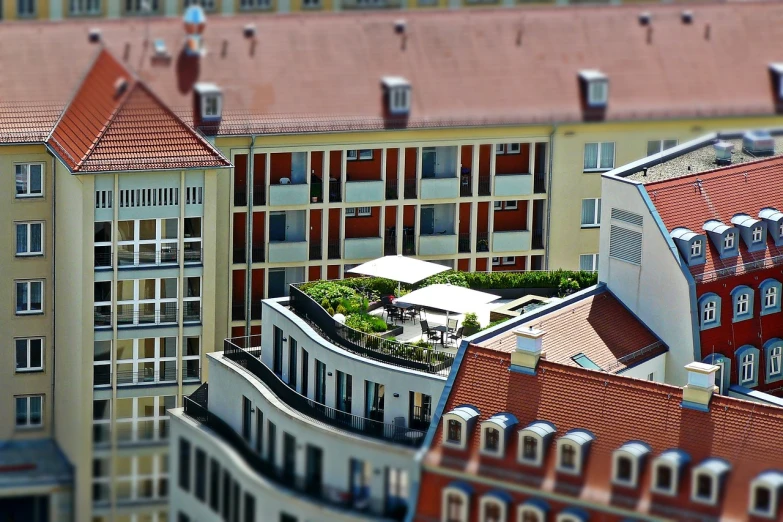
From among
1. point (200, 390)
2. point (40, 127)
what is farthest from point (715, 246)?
point (40, 127)

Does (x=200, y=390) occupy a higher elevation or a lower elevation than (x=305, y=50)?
lower

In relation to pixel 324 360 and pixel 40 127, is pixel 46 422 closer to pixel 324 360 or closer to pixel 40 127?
pixel 40 127

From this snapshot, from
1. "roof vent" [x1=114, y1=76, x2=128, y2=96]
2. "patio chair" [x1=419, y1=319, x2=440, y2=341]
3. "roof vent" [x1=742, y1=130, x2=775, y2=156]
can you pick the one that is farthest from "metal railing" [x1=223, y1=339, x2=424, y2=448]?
"roof vent" [x1=742, y1=130, x2=775, y2=156]

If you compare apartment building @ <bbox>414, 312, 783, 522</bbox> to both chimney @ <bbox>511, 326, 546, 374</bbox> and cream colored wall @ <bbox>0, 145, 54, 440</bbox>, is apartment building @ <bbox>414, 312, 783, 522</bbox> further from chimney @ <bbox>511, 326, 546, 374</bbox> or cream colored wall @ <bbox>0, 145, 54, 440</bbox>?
cream colored wall @ <bbox>0, 145, 54, 440</bbox>

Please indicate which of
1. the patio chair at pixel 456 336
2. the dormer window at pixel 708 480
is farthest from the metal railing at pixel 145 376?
the dormer window at pixel 708 480

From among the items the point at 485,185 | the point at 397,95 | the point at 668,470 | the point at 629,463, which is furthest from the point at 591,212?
the point at 668,470

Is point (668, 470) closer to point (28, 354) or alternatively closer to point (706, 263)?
point (706, 263)
